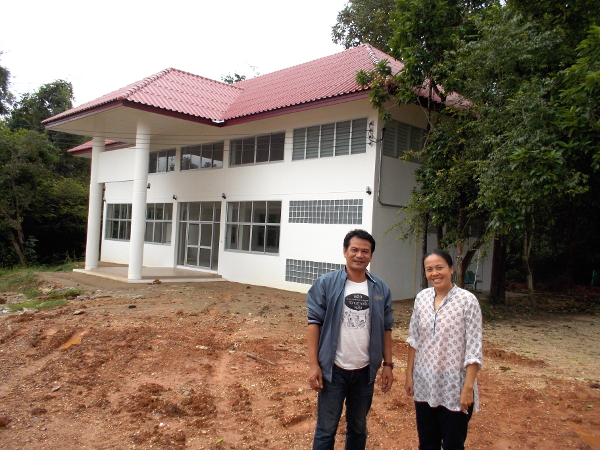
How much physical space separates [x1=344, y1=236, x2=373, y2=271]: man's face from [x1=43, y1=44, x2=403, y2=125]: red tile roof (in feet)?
29.0

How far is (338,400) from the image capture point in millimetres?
3012

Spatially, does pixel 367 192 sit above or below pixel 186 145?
below

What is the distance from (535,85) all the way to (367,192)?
4456 millimetres

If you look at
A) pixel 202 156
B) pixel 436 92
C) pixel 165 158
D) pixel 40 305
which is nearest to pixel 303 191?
pixel 436 92

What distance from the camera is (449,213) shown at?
10422 millimetres

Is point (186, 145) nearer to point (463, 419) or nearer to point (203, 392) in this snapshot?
point (203, 392)

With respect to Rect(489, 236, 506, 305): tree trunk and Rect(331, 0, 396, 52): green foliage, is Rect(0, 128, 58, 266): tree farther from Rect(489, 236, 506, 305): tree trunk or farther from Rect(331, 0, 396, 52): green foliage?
Rect(489, 236, 506, 305): tree trunk

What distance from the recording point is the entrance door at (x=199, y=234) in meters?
16.6

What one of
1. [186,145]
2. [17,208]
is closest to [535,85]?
[186,145]

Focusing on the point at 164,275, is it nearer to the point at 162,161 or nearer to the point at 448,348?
the point at 162,161

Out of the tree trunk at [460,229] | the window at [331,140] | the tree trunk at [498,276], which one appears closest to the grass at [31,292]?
the window at [331,140]

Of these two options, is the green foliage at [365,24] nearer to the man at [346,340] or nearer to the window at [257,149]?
the window at [257,149]

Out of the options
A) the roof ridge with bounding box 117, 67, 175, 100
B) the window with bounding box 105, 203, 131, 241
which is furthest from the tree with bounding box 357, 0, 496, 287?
the window with bounding box 105, 203, 131, 241

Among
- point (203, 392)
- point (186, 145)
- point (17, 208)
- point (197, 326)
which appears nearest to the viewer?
point (203, 392)
